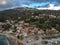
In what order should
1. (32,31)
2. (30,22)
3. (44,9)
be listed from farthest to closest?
1. (44,9)
2. (30,22)
3. (32,31)

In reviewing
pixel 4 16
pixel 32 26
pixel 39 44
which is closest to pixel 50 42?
pixel 39 44

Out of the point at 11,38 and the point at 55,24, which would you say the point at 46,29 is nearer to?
the point at 55,24

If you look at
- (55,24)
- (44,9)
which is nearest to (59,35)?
(55,24)

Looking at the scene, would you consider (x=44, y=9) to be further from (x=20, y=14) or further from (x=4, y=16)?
(x=4, y=16)

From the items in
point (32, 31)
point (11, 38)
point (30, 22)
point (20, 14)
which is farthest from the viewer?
point (20, 14)

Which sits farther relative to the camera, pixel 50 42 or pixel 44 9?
pixel 44 9

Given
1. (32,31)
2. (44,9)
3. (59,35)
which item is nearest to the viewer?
(59,35)
